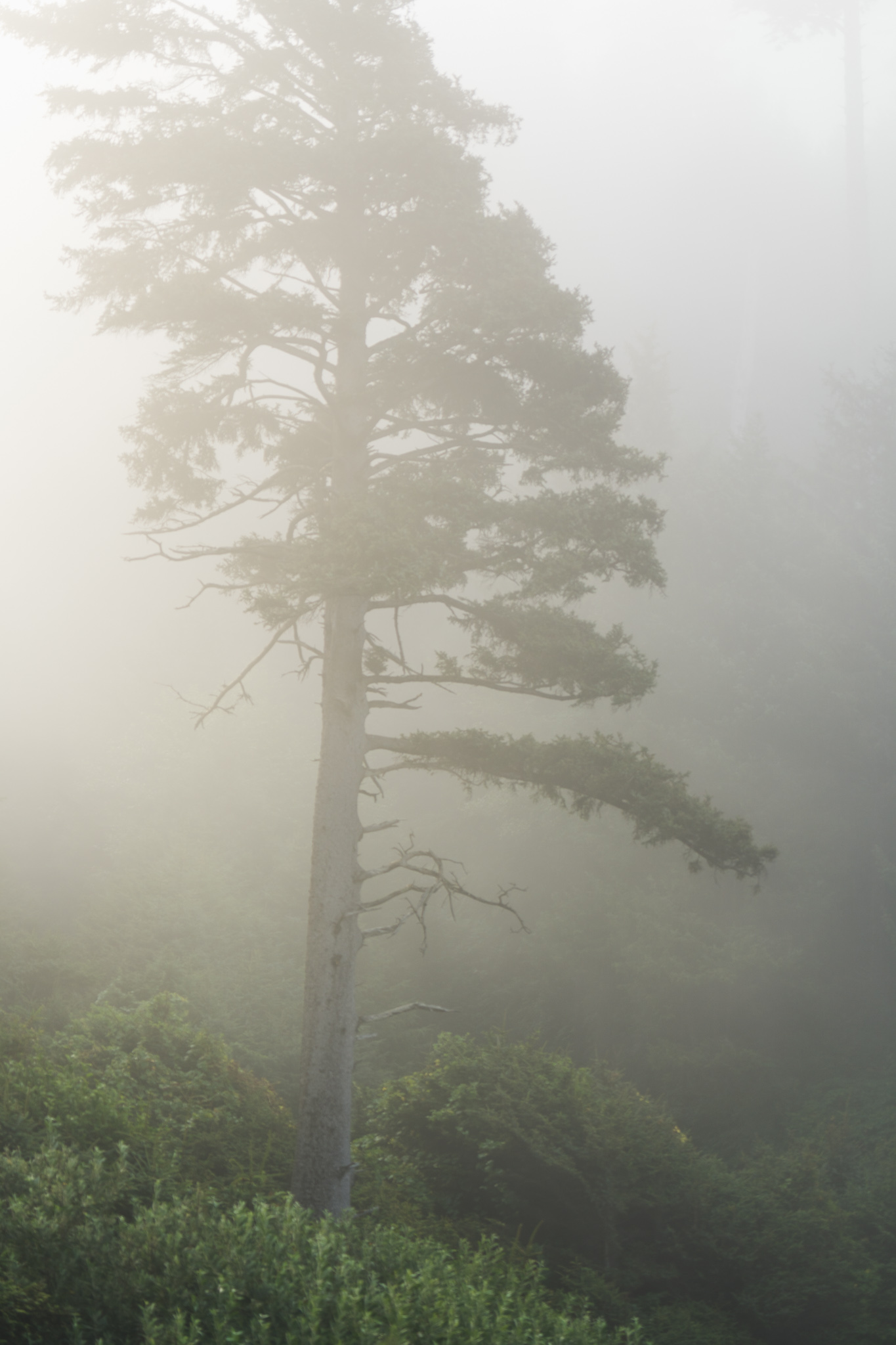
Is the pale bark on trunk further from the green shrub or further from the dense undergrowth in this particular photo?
the green shrub

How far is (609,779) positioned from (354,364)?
190 inches

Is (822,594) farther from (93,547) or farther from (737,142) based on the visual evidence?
(737,142)

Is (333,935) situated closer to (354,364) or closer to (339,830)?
(339,830)

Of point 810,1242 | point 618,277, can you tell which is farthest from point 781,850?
point 618,277

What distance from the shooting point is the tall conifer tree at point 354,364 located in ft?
24.9

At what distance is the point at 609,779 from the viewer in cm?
788

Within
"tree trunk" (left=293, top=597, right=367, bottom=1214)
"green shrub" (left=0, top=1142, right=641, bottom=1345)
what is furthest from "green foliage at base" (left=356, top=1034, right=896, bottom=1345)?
"green shrub" (left=0, top=1142, right=641, bottom=1345)

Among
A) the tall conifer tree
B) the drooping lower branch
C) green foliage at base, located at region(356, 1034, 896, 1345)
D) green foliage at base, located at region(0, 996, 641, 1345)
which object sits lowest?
green foliage at base, located at region(356, 1034, 896, 1345)

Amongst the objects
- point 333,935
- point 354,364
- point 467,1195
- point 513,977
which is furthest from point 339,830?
point 513,977

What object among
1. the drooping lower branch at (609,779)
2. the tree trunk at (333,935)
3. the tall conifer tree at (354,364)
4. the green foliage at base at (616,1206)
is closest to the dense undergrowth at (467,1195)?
the green foliage at base at (616,1206)

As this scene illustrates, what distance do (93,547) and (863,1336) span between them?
3121cm

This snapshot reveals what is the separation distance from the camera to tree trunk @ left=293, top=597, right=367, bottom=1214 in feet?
23.3

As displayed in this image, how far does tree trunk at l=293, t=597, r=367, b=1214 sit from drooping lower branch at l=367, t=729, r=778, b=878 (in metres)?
0.49

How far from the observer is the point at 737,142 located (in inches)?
3127
